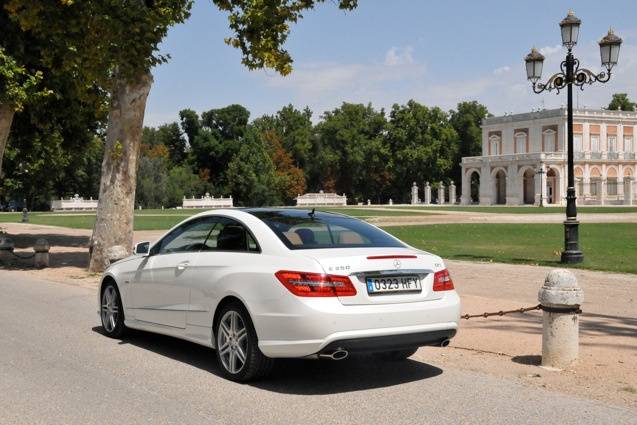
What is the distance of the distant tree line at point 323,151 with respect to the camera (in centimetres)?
10125

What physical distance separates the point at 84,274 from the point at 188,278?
10.8 metres

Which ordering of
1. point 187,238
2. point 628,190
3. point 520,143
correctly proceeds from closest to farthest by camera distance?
point 187,238 → point 628,190 → point 520,143

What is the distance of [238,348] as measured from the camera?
675 centimetres

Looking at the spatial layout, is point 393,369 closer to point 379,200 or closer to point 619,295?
point 619,295

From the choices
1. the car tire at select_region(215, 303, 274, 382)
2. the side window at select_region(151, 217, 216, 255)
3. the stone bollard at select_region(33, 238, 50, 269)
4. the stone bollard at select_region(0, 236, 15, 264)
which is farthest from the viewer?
the stone bollard at select_region(0, 236, 15, 264)

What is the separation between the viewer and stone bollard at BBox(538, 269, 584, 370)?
7160 millimetres

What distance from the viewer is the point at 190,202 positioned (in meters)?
93.8

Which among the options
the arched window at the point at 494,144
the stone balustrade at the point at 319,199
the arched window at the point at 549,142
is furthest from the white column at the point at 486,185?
the stone balustrade at the point at 319,199

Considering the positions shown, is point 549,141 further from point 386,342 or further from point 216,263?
point 386,342

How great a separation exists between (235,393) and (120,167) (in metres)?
11.8

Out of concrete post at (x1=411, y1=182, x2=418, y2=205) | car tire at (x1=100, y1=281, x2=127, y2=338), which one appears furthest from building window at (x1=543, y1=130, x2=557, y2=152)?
car tire at (x1=100, y1=281, x2=127, y2=338)

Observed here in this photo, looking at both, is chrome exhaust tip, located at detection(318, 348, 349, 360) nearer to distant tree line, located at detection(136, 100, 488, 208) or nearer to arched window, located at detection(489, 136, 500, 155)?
distant tree line, located at detection(136, 100, 488, 208)

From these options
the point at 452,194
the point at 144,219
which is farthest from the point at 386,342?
the point at 452,194

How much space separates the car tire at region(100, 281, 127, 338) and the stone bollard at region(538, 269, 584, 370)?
483 cm
